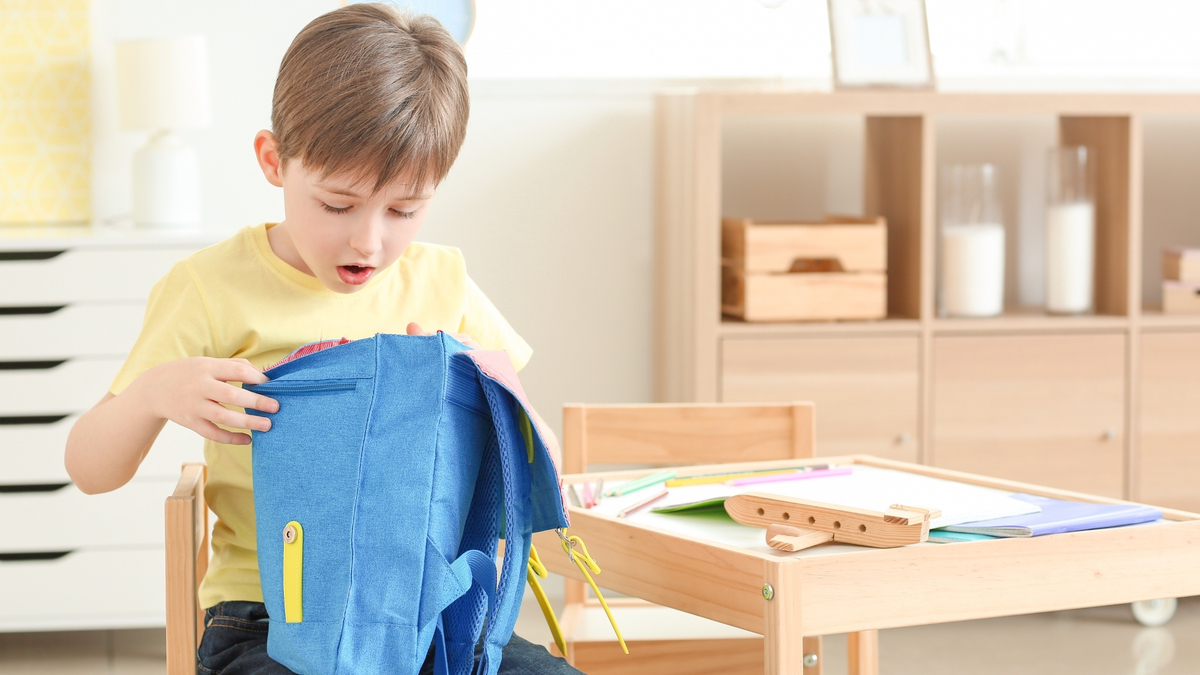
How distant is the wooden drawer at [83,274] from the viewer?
219cm

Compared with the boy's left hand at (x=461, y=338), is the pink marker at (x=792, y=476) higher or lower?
lower

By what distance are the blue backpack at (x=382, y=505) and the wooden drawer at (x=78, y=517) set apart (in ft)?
4.80

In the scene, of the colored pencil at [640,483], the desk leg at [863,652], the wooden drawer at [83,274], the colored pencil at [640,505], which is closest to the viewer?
the colored pencil at [640,505]

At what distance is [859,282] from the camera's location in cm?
234

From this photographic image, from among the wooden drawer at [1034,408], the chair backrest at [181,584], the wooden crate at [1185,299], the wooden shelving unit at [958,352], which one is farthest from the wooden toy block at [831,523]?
the wooden crate at [1185,299]

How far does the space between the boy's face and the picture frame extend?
158cm

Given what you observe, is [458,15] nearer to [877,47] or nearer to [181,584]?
[877,47]

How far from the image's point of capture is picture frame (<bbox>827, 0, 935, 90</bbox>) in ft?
7.85

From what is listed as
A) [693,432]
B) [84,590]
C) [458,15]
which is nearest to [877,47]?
[458,15]

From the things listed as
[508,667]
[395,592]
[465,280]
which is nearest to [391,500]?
[395,592]

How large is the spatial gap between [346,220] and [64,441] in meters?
1.52

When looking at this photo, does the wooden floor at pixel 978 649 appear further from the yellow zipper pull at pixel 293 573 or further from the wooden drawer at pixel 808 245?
the yellow zipper pull at pixel 293 573

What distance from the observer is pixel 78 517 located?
88.6 inches

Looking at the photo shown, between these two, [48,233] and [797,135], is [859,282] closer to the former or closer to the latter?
[797,135]
